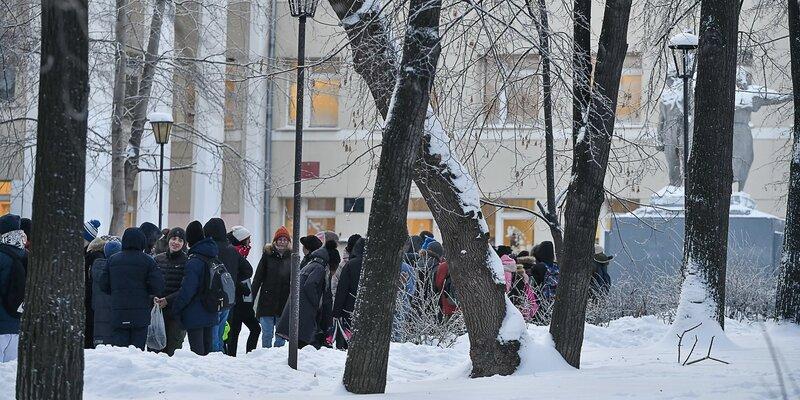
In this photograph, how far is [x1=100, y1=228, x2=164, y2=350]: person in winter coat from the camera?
13.2 metres

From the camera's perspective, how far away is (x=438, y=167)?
1144 centimetres

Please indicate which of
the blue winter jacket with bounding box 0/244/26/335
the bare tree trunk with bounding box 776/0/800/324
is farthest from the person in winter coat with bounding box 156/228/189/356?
the bare tree trunk with bounding box 776/0/800/324

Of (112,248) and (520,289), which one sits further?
(520,289)

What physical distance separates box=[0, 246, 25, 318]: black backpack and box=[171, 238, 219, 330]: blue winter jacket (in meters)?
1.81

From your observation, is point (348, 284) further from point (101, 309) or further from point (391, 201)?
point (391, 201)

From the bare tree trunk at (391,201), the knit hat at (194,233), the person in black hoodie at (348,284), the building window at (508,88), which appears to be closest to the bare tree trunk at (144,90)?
the person in black hoodie at (348,284)

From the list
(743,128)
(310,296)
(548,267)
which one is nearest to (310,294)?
(310,296)

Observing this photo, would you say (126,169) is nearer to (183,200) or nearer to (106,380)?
(183,200)

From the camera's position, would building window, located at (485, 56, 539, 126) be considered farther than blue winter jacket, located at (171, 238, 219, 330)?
No

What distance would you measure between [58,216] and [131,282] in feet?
17.2

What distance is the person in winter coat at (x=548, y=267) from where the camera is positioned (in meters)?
17.8

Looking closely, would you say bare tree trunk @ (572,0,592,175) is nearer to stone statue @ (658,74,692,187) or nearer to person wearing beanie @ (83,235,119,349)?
person wearing beanie @ (83,235,119,349)

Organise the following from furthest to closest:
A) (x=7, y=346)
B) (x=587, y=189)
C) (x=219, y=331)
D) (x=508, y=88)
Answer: (x=219, y=331), (x=508, y=88), (x=7, y=346), (x=587, y=189)

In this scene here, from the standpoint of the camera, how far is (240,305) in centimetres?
1630
